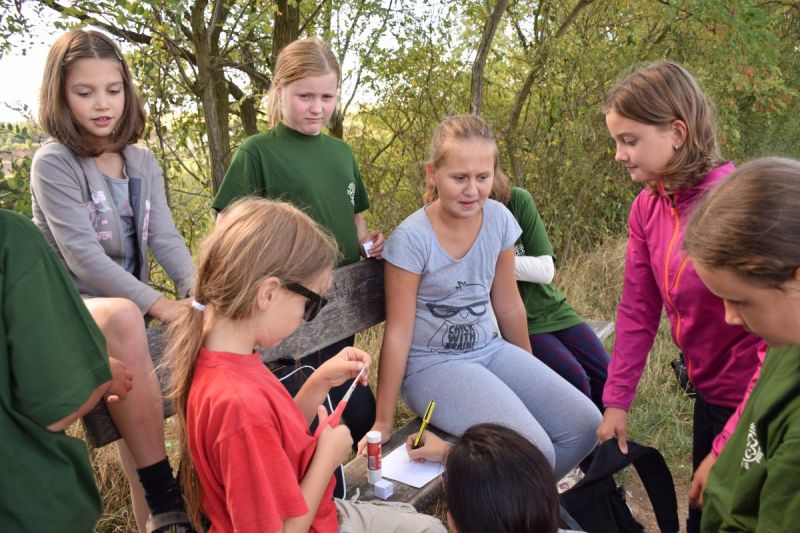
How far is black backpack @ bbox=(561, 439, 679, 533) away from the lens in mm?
2326

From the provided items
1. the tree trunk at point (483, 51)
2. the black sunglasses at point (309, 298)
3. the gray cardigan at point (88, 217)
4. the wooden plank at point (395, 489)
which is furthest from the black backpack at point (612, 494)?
the tree trunk at point (483, 51)

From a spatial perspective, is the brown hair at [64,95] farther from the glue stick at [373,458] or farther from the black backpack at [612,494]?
the black backpack at [612,494]

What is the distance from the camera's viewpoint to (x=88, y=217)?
7.61ft

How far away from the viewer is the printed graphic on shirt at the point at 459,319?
2.85m

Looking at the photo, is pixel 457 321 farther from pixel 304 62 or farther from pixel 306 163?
pixel 304 62

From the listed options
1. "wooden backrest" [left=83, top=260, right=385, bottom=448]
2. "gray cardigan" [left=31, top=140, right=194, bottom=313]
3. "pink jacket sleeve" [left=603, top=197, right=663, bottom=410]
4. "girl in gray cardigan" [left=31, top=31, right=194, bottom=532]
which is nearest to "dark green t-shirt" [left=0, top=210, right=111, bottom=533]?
"girl in gray cardigan" [left=31, top=31, right=194, bottom=532]

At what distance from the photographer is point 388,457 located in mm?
2645

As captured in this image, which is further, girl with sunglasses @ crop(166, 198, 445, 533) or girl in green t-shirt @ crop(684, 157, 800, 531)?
girl with sunglasses @ crop(166, 198, 445, 533)

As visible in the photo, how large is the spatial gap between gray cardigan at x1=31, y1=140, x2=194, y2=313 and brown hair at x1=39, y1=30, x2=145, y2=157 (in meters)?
0.04

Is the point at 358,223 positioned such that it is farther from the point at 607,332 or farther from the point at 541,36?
the point at 541,36

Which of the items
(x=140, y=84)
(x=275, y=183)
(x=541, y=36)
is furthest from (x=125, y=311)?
(x=541, y=36)

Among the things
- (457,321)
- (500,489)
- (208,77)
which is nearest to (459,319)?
(457,321)

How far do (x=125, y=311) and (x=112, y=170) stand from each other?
761mm

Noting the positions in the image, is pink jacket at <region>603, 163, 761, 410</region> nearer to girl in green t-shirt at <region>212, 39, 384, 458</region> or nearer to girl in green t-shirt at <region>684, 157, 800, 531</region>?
girl in green t-shirt at <region>684, 157, 800, 531</region>
